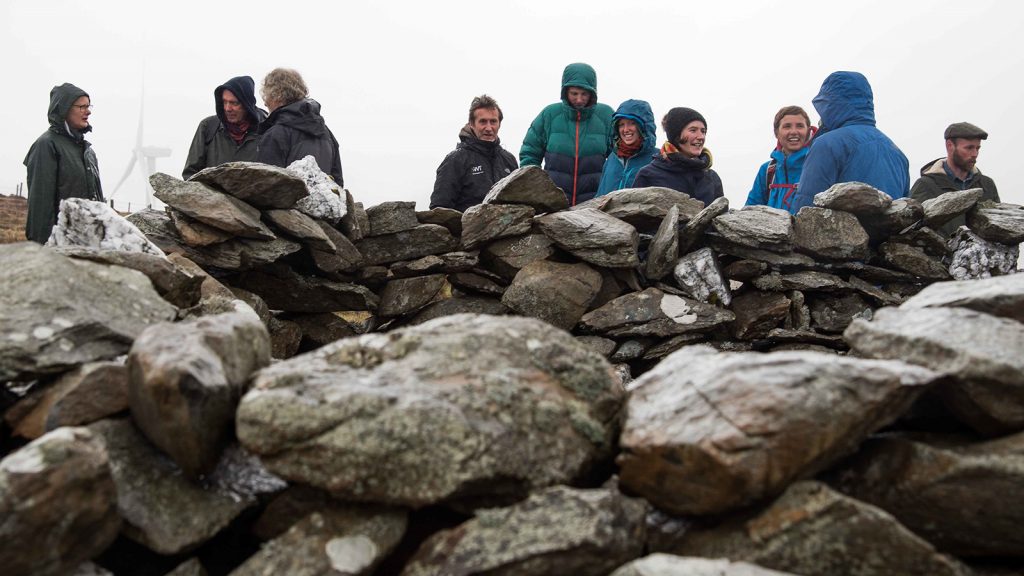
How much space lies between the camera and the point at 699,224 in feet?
30.1

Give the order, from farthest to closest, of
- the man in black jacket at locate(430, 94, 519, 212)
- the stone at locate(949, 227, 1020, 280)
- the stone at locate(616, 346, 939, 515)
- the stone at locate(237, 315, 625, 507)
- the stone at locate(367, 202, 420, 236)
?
1. the man in black jacket at locate(430, 94, 519, 212)
2. the stone at locate(367, 202, 420, 236)
3. the stone at locate(949, 227, 1020, 280)
4. the stone at locate(237, 315, 625, 507)
5. the stone at locate(616, 346, 939, 515)

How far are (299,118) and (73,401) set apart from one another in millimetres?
6900

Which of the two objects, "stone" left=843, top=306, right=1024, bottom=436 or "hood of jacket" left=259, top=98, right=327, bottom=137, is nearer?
"stone" left=843, top=306, right=1024, bottom=436

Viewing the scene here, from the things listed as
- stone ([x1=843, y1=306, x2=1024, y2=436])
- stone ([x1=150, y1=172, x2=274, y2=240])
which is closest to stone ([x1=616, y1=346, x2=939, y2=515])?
stone ([x1=843, y1=306, x2=1024, y2=436])

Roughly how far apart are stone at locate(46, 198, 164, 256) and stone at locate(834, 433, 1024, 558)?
5976 millimetres

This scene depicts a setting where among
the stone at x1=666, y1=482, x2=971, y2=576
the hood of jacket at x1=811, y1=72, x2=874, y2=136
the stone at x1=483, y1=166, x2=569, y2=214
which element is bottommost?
the stone at x1=666, y1=482, x2=971, y2=576

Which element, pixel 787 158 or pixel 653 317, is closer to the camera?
pixel 653 317

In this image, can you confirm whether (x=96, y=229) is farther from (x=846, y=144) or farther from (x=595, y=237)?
(x=846, y=144)

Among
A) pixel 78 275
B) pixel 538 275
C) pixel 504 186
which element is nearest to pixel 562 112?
pixel 504 186

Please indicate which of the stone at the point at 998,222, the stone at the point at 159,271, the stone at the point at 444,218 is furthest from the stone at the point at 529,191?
the stone at the point at 998,222

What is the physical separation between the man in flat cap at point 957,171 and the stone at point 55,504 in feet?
37.6

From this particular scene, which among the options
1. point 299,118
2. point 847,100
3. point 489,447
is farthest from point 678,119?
point 489,447

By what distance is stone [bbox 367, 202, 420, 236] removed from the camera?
9945 millimetres

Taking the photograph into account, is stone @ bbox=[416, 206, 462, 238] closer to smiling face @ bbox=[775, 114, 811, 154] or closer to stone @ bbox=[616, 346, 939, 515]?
smiling face @ bbox=[775, 114, 811, 154]
